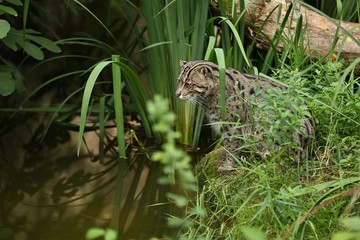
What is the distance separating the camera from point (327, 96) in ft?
15.7

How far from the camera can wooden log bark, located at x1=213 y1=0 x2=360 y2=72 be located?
5973 mm

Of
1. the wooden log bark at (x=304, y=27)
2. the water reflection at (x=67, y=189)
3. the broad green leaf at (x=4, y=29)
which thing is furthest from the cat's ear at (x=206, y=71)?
the broad green leaf at (x=4, y=29)

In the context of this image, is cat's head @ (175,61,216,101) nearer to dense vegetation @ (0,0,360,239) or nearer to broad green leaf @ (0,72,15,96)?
dense vegetation @ (0,0,360,239)

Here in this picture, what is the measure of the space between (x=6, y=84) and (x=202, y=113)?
1.53 metres

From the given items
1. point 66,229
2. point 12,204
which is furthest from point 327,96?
point 12,204

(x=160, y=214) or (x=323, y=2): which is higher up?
(x=323, y=2)

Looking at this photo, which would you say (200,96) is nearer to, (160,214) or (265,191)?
(160,214)

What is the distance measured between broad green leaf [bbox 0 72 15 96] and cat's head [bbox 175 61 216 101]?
4.36ft

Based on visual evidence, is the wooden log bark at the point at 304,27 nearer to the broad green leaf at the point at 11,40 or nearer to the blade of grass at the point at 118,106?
the blade of grass at the point at 118,106

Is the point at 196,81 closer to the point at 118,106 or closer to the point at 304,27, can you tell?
the point at 118,106

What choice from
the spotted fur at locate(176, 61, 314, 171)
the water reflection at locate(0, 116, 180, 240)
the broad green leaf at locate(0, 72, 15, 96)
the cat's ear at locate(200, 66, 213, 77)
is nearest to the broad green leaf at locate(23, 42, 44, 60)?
the broad green leaf at locate(0, 72, 15, 96)

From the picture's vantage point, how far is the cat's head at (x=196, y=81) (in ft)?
17.3

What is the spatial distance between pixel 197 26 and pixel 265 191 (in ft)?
7.20

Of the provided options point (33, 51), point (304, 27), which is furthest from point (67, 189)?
point (304, 27)
